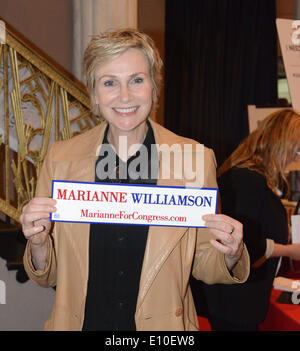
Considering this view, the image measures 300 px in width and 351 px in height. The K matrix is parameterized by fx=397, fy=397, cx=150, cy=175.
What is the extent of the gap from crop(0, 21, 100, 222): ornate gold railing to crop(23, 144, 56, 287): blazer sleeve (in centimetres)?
119

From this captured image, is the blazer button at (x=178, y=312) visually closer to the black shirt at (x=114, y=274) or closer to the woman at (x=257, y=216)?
the black shirt at (x=114, y=274)

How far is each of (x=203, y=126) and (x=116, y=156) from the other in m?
3.99

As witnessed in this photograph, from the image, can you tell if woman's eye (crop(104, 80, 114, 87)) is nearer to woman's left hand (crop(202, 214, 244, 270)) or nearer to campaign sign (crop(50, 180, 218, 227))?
campaign sign (crop(50, 180, 218, 227))

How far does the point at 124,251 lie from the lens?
4.55 feet

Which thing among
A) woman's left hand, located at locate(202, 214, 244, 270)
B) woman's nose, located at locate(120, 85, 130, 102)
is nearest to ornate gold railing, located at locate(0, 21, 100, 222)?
woman's nose, located at locate(120, 85, 130, 102)

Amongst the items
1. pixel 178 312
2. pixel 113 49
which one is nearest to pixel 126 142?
pixel 113 49

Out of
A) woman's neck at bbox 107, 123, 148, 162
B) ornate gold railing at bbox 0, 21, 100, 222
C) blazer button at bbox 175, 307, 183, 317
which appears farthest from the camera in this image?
ornate gold railing at bbox 0, 21, 100, 222

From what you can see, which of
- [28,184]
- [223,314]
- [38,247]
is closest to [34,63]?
[28,184]

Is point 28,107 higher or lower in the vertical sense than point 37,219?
higher

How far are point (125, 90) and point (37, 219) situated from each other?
1.74ft

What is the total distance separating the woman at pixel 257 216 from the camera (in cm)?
215

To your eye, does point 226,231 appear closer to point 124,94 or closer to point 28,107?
point 124,94

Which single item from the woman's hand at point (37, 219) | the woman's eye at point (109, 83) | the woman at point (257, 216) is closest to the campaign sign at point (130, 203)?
the woman's hand at point (37, 219)

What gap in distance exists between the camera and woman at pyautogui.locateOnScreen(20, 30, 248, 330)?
1.37 m
